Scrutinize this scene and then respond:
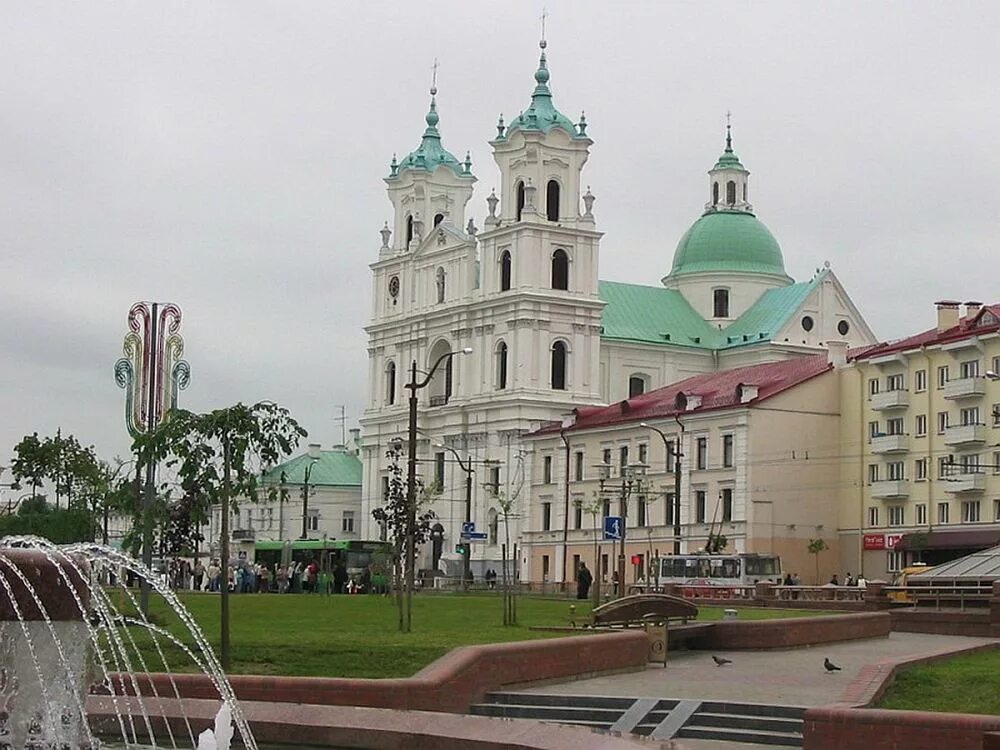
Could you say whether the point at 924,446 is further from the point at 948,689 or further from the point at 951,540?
the point at 948,689

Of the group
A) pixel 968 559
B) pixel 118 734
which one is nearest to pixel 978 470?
pixel 968 559

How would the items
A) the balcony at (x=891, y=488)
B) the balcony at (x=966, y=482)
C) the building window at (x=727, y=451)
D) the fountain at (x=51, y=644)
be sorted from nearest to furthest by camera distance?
the fountain at (x=51, y=644) → the balcony at (x=966, y=482) → the balcony at (x=891, y=488) → the building window at (x=727, y=451)

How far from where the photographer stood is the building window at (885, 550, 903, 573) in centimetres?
7794

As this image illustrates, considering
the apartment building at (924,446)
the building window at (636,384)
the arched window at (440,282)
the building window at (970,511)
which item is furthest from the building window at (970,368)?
the arched window at (440,282)

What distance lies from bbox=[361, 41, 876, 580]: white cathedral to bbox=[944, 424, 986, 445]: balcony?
3016 centimetres

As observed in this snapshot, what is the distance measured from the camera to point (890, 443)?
77812mm

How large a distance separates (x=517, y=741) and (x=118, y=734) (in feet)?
14.7

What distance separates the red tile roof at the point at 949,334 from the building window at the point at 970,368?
1.05 meters

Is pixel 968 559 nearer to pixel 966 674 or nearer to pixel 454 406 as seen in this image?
pixel 966 674

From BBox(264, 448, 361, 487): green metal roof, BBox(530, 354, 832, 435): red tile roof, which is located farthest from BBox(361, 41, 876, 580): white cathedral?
BBox(264, 448, 361, 487): green metal roof

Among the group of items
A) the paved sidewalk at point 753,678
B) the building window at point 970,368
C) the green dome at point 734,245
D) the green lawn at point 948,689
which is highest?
the green dome at point 734,245

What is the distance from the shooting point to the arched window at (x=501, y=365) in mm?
108219

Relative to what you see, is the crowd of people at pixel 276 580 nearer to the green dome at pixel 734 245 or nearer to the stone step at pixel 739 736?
the stone step at pixel 739 736

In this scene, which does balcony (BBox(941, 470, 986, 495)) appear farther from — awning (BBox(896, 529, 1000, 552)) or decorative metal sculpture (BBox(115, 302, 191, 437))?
decorative metal sculpture (BBox(115, 302, 191, 437))
